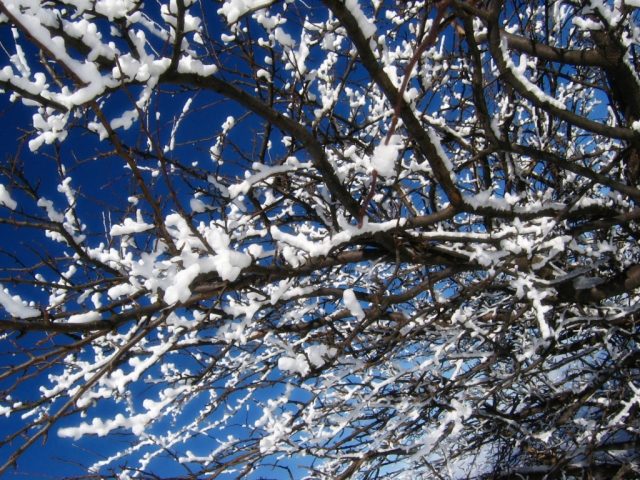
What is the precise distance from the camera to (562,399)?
3809 millimetres

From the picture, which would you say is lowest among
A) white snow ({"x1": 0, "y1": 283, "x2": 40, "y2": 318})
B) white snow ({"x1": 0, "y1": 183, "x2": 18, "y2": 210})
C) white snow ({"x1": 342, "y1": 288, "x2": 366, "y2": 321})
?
white snow ({"x1": 342, "y1": 288, "x2": 366, "y2": 321})

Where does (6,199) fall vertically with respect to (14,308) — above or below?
above

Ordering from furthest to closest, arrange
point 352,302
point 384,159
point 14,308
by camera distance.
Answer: point 352,302, point 14,308, point 384,159

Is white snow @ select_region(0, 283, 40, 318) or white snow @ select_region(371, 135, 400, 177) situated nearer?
white snow @ select_region(371, 135, 400, 177)

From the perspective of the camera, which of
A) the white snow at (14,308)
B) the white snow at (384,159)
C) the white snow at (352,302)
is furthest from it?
the white snow at (352,302)

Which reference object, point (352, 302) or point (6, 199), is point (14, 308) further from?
point (352, 302)

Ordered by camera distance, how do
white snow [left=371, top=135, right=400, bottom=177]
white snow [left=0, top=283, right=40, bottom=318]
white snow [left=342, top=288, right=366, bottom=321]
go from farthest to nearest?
white snow [left=342, top=288, right=366, bottom=321], white snow [left=0, top=283, right=40, bottom=318], white snow [left=371, top=135, right=400, bottom=177]

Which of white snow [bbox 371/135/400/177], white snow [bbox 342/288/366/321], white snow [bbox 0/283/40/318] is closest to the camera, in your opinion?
white snow [bbox 371/135/400/177]

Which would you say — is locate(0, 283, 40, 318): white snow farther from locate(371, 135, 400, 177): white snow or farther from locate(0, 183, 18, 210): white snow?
locate(371, 135, 400, 177): white snow

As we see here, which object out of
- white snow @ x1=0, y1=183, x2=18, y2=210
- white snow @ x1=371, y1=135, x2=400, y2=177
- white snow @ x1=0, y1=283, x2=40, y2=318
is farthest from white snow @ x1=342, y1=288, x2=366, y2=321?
white snow @ x1=0, y1=183, x2=18, y2=210

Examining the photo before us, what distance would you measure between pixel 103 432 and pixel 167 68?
2.14 metres

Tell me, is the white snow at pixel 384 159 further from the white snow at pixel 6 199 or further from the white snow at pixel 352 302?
the white snow at pixel 6 199

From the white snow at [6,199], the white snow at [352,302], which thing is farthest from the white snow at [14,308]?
the white snow at [352,302]

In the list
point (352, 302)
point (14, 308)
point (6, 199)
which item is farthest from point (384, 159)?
point (6, 199)
